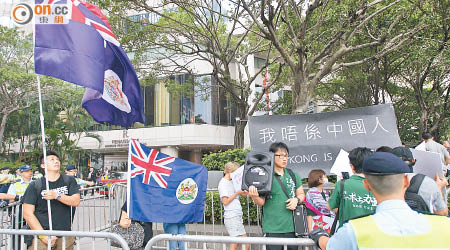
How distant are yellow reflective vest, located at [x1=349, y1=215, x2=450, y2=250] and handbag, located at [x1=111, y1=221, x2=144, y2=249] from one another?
145 inches

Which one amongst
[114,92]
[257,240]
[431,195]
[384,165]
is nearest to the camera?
[384,165]

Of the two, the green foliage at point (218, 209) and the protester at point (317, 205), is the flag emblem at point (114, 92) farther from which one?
the green foliage at point (218, 209)

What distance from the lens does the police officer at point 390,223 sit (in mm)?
1870

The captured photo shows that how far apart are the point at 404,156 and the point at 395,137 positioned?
4024mm

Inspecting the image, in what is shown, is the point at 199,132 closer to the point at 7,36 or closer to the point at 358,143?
the point at 7,36

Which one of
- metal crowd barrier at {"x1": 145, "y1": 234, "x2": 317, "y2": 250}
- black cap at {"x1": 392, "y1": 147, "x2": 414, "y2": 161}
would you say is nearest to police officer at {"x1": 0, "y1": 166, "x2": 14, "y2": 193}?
metal crowd barrier at {"x1": 145, "y1": 234, "x2": 317, "y2": 250}

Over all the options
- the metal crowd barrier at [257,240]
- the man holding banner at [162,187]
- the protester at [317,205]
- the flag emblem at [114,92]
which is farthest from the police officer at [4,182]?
the protester at [317,205]

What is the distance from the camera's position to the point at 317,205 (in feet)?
15.0

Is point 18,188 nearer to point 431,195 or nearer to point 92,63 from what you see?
point 92,63

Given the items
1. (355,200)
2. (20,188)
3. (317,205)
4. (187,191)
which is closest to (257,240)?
(355,200)

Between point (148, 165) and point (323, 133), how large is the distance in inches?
171

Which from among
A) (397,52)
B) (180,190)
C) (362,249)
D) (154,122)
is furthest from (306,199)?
(154,122)

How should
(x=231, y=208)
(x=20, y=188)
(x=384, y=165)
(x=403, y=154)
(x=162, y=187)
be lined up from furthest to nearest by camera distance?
(x=20, y=188)
(x=231, y=208)
(x=162, y=187)
(x=403, y=154)
(x=384, y=165)

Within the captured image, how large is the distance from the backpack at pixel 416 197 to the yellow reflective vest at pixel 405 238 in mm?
1311
